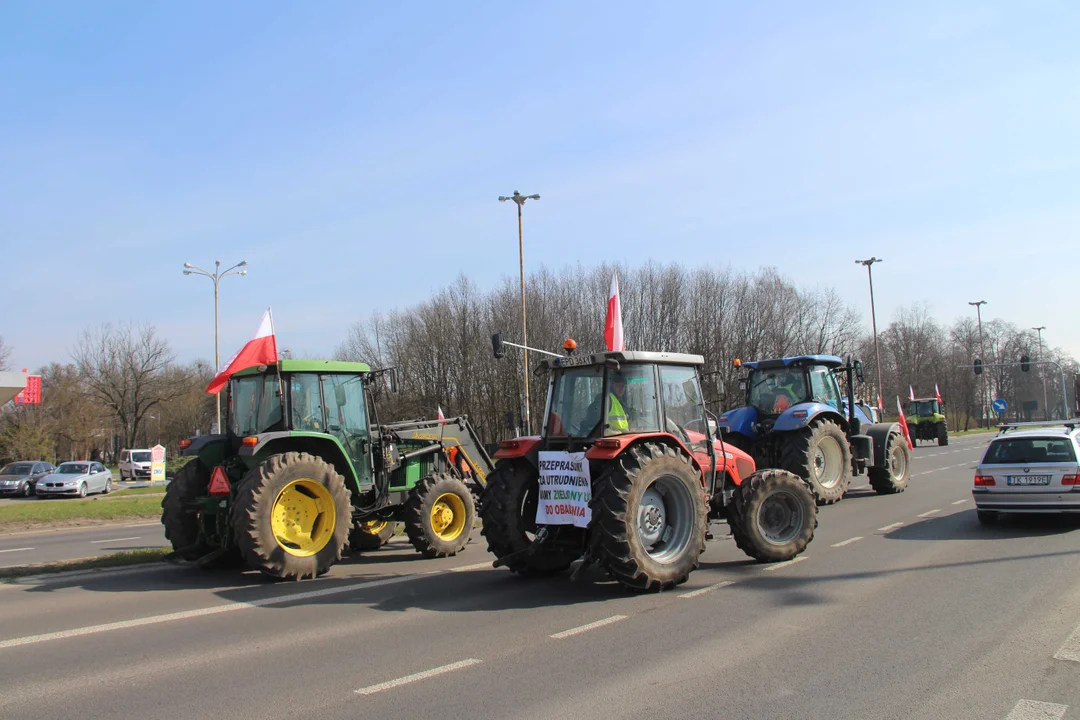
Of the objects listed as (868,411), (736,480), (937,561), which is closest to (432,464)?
(736,480)

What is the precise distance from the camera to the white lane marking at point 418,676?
515cm

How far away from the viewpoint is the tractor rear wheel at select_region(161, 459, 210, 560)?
33.4 feet

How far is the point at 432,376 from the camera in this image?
171 feet

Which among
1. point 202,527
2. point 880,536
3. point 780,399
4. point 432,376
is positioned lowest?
point 880,536

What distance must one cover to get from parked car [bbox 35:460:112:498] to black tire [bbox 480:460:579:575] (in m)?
28.0

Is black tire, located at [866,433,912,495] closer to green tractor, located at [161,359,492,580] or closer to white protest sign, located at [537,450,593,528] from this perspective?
green tractor, located at [161,359,492,580]

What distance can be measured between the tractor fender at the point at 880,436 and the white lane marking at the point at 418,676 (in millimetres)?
13338

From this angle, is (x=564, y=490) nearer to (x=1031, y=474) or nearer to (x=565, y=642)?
(x=565, y=642)

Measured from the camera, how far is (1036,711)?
458 centimetres

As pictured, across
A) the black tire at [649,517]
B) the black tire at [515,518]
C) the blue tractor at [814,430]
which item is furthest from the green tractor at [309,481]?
the blue tractor at [814,430]

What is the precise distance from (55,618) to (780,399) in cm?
1331

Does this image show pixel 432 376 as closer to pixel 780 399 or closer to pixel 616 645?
pixel 780 399

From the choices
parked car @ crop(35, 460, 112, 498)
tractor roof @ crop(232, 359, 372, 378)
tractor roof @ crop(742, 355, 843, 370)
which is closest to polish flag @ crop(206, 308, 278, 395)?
tractor roof @ crop(232, 359, 372, 378)

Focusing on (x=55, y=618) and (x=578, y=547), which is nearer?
(x=55, y=618)
